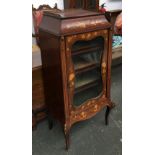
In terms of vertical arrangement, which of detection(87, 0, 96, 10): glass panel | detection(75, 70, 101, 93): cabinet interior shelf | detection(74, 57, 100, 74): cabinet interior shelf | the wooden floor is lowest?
the wooden floor

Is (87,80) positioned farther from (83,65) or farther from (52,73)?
(52,73)

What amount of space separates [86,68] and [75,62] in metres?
0.12

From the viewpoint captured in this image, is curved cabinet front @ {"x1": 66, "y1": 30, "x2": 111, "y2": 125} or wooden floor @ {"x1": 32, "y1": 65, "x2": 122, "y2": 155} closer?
curved cabinet front @ {"x1": 66, "y1": 30, "x2": 111, "y2": 125}

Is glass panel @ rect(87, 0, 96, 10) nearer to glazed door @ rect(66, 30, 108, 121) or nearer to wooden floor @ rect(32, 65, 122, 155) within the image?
glazed door @ rect(66, 30, 108, 121)

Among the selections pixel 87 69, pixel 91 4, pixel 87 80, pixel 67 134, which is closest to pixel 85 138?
pixel 67 134

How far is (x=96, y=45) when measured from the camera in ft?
4.93

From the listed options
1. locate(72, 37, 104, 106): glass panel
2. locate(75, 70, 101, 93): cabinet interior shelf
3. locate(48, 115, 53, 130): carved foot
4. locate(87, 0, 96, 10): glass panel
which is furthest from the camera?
locate(87, 0, 96, 10): glass panel

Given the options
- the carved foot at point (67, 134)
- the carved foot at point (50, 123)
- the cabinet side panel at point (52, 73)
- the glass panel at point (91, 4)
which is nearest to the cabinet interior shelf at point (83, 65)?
the cabinet side panel at point (52, 73)

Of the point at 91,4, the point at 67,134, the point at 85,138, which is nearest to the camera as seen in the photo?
the point at 67,134

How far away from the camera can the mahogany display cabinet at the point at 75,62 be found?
1.30m

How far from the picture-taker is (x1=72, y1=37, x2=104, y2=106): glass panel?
1.43m

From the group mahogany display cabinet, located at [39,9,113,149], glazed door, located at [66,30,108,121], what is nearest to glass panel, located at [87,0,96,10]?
mahogany display cabinet, located at [39,9,113,149]

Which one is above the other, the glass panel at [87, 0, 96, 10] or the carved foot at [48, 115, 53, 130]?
the glass panel at [87, 0, 96, 10]

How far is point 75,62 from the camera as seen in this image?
144cm
